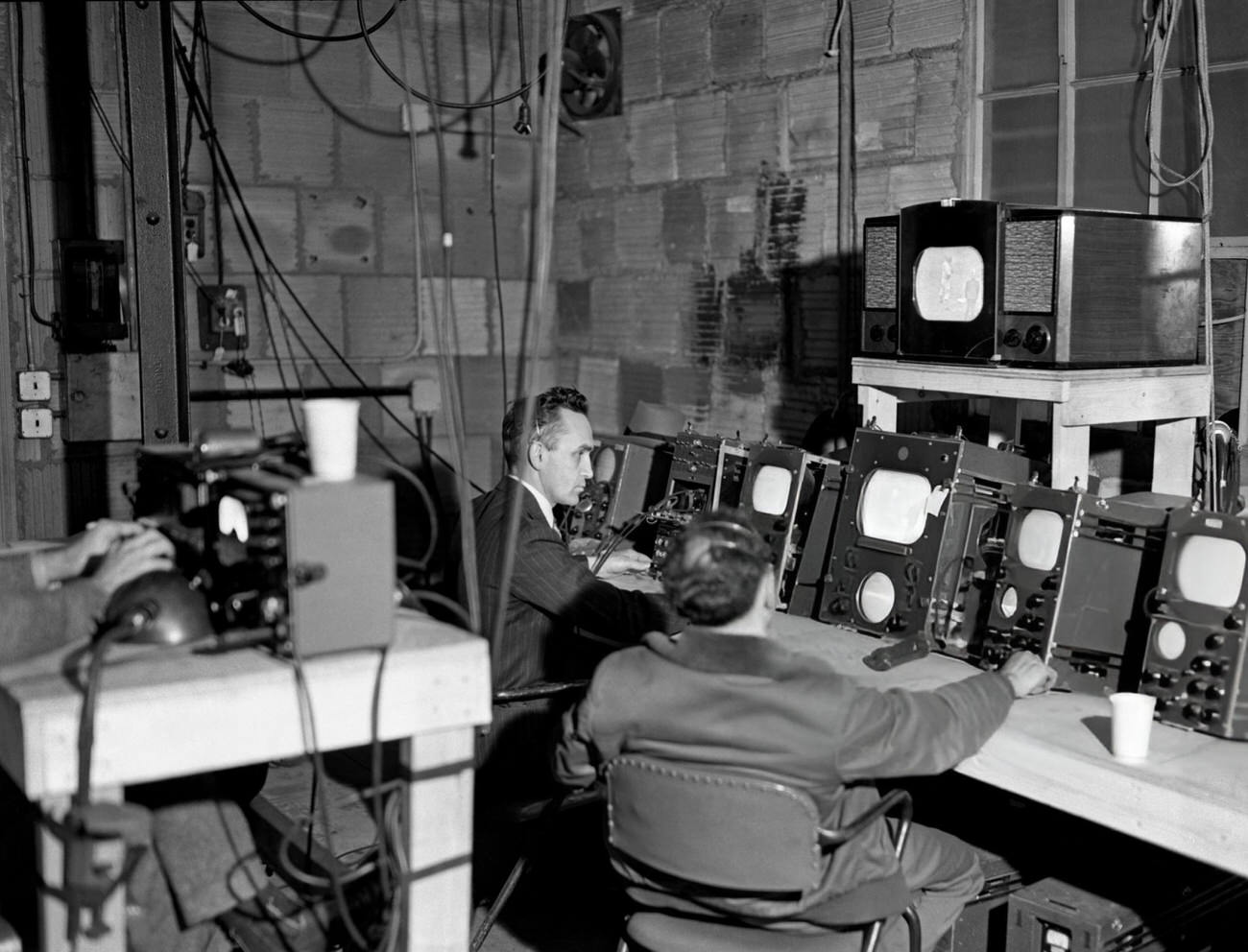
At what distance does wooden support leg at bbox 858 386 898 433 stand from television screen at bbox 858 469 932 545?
46cm

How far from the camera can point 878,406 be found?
3.72 m

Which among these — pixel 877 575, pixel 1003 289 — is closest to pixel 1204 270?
pixel 1003 289

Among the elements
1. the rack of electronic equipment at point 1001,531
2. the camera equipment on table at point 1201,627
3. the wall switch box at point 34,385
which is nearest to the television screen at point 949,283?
the rack of electronic equipment at point 1001,531

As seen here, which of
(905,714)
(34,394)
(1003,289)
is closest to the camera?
(905,714)

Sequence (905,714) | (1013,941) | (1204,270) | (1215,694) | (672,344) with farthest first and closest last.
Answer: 1. (672,344)
2. (1204,270)
3. (1013,941)
4. (1215,694)
5. (905,714)

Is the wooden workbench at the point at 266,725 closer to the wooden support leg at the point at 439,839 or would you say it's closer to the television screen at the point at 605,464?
the wooden support leg at the point at 439,839

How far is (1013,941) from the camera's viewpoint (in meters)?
2.65

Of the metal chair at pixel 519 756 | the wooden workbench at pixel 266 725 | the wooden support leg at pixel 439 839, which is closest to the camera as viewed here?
the wooden workbench at pixel 266 725

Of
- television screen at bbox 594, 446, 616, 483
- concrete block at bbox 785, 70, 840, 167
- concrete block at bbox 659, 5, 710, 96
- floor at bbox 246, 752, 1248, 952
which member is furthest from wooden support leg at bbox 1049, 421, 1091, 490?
concrete block at bbox 659, 5, 710, 96

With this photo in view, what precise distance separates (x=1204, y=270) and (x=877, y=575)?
4.06ft

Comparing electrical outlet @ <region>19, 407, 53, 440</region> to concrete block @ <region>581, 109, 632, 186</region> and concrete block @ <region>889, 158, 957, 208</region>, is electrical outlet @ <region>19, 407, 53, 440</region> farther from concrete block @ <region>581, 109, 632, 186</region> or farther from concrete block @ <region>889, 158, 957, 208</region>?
concrete block @ <region>889, 158, 957, 208</region>

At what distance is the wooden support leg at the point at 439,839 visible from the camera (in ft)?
6.37

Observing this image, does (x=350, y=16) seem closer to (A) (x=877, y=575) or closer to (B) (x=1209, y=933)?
(A) (x=877, y=575)

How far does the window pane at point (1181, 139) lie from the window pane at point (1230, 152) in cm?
5
